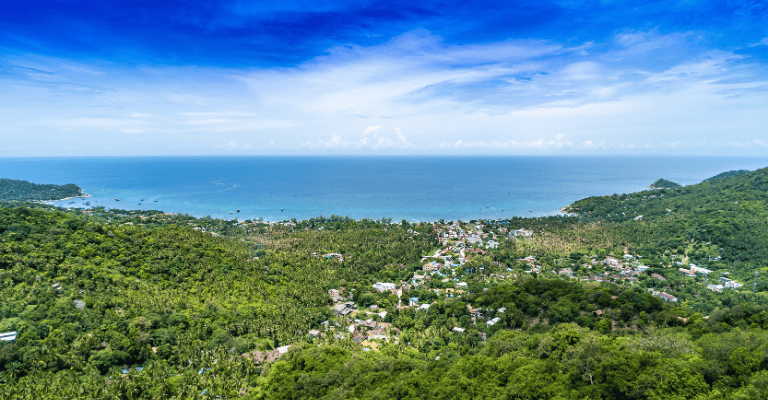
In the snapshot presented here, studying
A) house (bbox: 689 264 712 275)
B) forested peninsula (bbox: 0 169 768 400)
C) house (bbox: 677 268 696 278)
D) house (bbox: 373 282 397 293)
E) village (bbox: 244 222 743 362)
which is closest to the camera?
forested peninsula (bbox: 0 169 768 400)

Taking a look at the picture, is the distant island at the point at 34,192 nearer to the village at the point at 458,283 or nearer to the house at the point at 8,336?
the village at the point at 458,283

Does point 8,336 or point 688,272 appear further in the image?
point 688,272

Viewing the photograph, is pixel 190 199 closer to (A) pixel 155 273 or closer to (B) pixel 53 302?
(A) pixel 155 273

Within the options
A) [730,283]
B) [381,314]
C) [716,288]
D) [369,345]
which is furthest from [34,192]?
[730,283]

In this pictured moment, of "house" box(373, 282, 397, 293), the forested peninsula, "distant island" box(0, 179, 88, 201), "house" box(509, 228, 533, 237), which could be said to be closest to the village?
"house" box(373, 282, 397, 293)

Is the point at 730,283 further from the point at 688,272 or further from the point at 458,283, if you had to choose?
the point at 458,283

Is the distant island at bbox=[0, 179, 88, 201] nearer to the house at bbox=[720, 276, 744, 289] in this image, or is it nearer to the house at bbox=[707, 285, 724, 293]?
the house at bbox=[707, 285, 724, 293]
